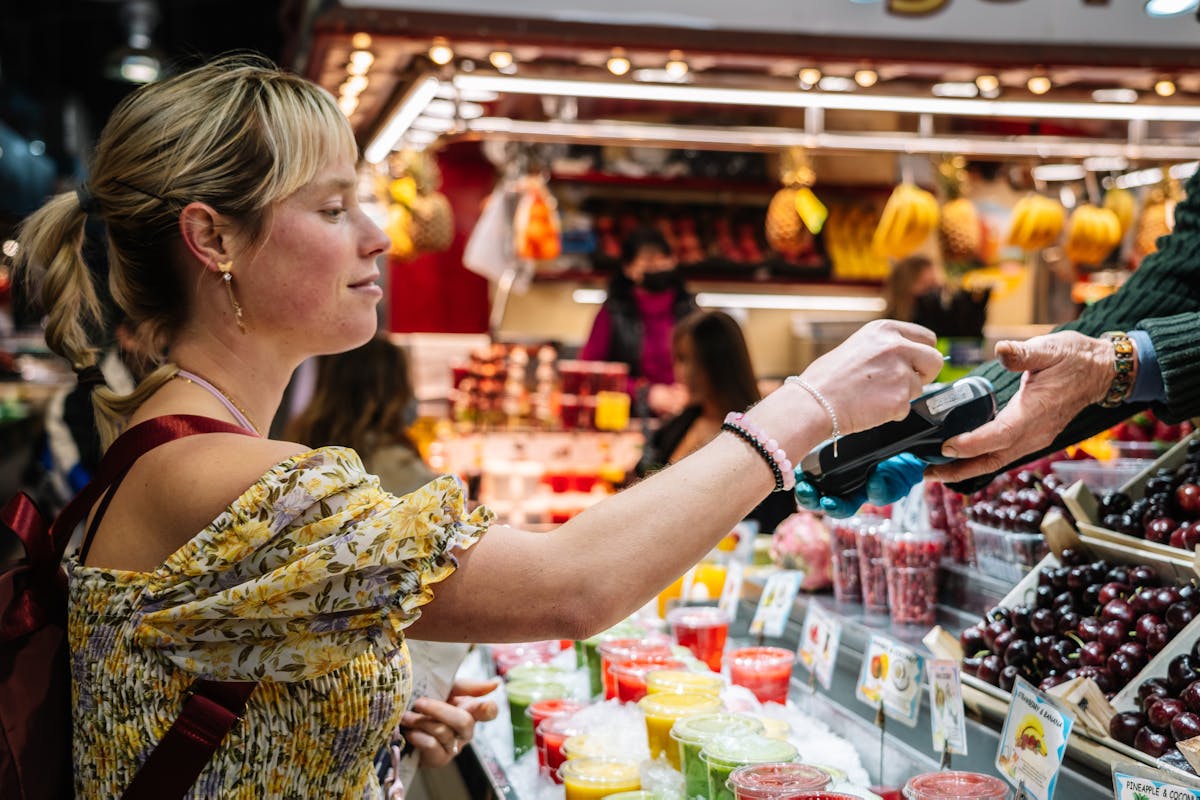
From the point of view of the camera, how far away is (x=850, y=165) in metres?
8.66

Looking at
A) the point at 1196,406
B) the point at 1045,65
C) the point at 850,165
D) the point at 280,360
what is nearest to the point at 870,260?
the point at 850,165

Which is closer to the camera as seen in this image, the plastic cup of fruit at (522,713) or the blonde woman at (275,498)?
the blonde woman at (275,498)

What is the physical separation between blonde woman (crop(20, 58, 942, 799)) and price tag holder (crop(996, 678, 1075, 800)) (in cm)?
47

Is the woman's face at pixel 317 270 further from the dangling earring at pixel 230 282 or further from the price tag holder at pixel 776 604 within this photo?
the price tag holder at pixel 776 604

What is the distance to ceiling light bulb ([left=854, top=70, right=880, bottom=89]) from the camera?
4840 millimetres

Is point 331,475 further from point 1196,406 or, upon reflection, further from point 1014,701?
point 1196,406

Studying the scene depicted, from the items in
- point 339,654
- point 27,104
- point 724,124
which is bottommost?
point 339,654

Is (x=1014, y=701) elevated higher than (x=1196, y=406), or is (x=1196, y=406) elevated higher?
(x=1196, y=406)

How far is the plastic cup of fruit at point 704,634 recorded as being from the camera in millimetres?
2584

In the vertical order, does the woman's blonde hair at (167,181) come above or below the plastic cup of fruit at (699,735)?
above

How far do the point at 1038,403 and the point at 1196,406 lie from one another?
30 centimetres

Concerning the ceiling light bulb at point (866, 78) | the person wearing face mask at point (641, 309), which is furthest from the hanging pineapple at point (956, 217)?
the person wearing face mask at point (641, 309)

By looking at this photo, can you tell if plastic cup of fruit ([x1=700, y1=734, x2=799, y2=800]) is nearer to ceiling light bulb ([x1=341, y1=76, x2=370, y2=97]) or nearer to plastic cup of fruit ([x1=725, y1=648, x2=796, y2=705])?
plastic cup of fruit ([x1=725, y1=648, x2=796, y2=705])

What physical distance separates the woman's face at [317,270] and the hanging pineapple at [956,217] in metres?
4.98
